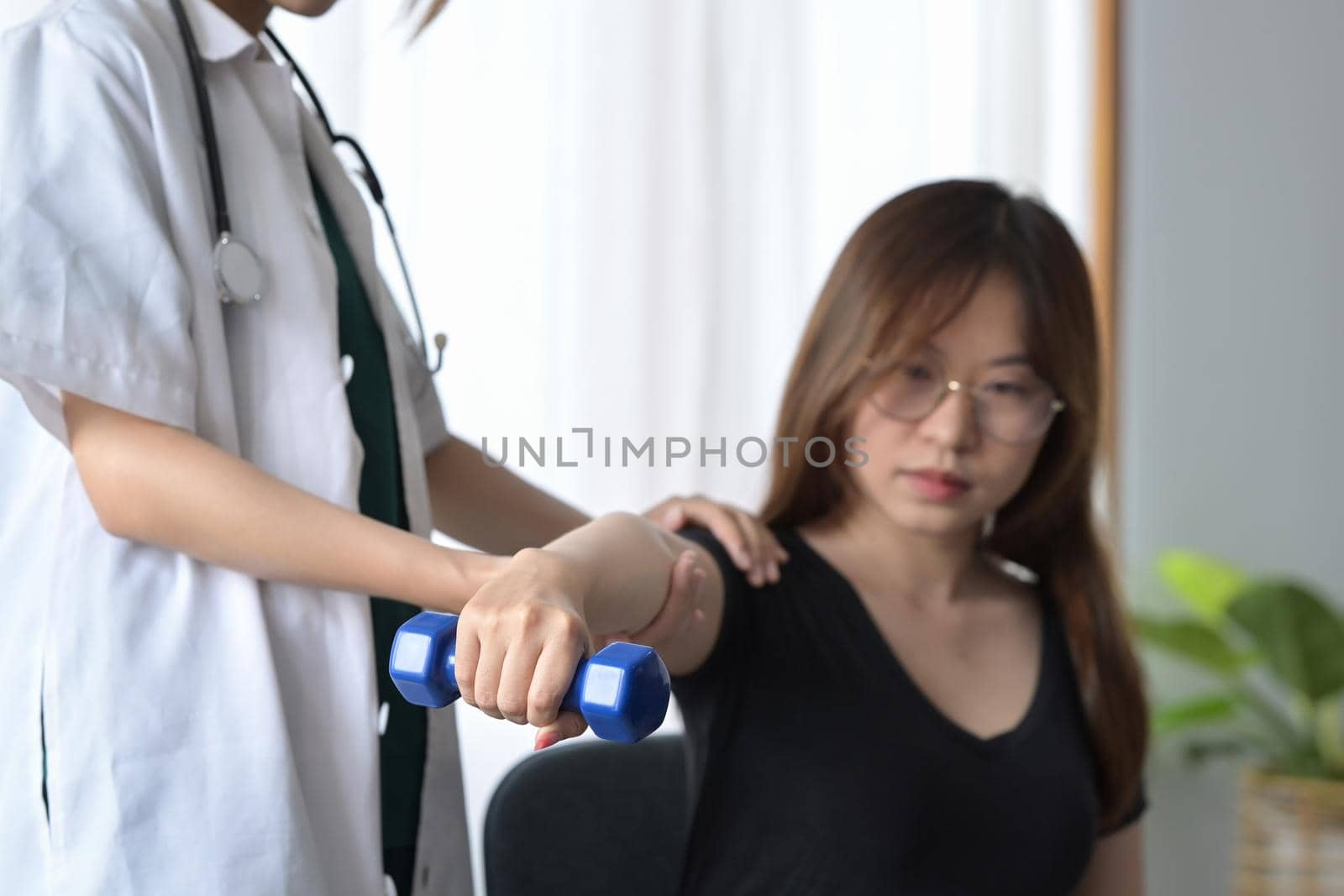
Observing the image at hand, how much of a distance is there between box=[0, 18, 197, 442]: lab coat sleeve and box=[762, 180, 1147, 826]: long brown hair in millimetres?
564

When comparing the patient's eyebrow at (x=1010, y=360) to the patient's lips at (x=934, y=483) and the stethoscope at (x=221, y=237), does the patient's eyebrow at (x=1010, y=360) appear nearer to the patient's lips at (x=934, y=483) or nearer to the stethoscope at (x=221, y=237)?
the patient's lips at (x=934, y=483)

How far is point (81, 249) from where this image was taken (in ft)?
2.23

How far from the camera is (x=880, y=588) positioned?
115cm

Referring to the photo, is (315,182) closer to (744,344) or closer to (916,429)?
(916,429)

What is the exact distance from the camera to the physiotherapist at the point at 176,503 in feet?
2.23

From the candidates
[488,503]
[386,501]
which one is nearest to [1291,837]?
[488,503]

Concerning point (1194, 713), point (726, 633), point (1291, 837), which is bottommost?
point (1291, 837)

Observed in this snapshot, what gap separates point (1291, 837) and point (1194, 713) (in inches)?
10.4

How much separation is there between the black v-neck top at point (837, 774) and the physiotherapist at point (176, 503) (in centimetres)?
24

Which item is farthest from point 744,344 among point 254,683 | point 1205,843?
point 1205,843

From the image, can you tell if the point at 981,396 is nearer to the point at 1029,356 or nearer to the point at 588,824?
the point at 1029,356

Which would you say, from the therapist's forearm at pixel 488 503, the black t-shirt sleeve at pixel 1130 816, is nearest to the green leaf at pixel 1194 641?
the black t-shirt sleeve at pixel 1130 816

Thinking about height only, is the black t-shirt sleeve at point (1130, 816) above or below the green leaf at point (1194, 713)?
above

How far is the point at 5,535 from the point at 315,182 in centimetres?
31
